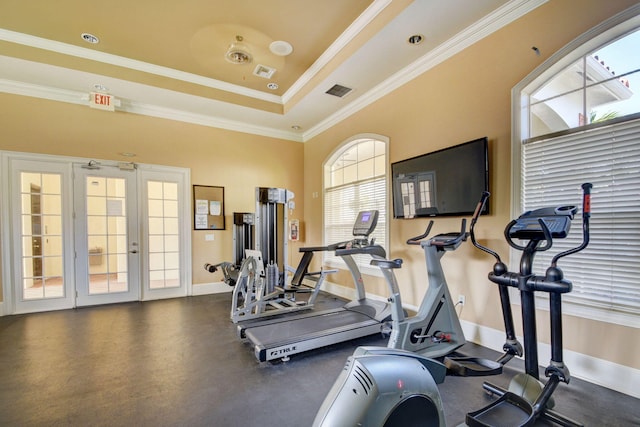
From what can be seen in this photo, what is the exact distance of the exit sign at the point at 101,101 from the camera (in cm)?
456

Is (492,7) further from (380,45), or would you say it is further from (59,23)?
(59,23)

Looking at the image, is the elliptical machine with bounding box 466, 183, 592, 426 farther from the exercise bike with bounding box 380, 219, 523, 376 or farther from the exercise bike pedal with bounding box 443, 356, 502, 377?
the exercise bike with bounding box 380, 219, 523, 376

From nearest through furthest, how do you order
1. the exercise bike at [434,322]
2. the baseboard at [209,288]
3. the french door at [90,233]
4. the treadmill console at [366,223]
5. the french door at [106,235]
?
the exercise bike at [434,322]
the treadmill console at [366,223]
the french door at [90,233]
the french door at [106,235]
the baseboard at [209,288]

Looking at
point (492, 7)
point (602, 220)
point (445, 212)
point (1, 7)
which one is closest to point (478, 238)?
point (445, 212)

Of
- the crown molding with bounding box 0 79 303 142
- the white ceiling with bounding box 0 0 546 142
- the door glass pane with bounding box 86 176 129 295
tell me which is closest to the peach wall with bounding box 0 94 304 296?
the crown molding with bounding box 0 79 303 142

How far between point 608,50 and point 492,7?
110cm

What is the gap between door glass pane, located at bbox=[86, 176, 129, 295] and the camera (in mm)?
4902

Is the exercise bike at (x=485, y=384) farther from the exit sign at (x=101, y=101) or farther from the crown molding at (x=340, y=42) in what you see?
the exit sign at (x=101, y=101)

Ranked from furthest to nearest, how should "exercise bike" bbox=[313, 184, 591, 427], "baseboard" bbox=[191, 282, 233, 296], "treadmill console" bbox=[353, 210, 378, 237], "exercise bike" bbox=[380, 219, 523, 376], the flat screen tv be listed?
"baseboard" bbox=[191, 282, 233, 296]
"treadmill console" bbox=[353, 210, 378, 237]
the flat screen tv
"exercise bike" bbox=[380, 219, 523, 376]
"exercise bike" bbox=[313, 184, 591, 427]

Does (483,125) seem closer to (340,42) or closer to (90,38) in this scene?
(340,42)

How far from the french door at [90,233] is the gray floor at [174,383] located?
3.29 feet

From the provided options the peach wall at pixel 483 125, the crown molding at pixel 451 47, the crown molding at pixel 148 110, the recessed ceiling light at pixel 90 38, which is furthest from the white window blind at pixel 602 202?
the recessed ceiling light at pixel 90 38

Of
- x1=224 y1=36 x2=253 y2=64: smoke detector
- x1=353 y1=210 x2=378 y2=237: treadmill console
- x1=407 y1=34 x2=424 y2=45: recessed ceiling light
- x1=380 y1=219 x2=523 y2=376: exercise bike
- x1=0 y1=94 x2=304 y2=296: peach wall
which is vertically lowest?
x1=380 y1=219 x2=523 y2=376: exercise bike

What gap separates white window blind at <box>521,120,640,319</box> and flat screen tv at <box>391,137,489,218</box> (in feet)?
1.78
